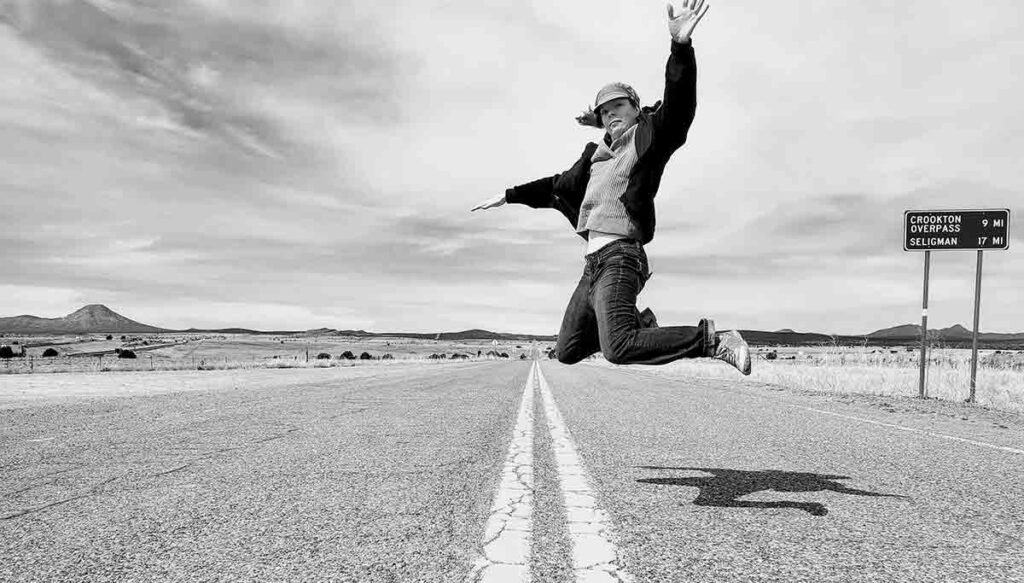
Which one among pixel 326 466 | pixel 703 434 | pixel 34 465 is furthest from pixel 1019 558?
pixel 34 465

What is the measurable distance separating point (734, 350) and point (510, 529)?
5.25 ft

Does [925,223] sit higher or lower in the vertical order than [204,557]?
higher

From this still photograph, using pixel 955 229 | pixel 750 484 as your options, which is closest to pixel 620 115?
pixel 750 484

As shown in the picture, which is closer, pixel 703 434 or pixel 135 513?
pixel 135 513

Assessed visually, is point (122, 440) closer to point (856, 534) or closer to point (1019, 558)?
point (856, 534)

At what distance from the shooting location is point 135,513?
3.08 meters

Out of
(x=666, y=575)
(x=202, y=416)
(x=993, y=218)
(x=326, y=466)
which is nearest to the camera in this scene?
(x=666, y=575)

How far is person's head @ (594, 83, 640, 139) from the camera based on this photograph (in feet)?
13.3

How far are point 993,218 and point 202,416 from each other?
1510 centimetres

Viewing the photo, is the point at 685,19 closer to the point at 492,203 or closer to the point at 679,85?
the point at 679,85

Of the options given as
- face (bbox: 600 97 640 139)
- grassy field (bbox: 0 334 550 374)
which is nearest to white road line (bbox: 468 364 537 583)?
face (bbox: 600 97 640 139)

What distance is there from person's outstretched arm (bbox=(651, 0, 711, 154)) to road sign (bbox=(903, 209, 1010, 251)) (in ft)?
45.7

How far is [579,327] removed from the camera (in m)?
4.38

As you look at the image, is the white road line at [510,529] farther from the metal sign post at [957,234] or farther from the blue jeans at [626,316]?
the metal sign post at [957,234]
